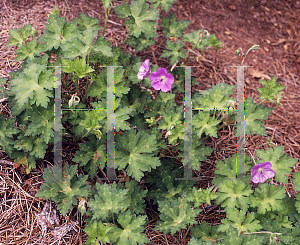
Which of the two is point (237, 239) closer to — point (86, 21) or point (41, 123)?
point (41, 123)

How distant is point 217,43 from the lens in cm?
298

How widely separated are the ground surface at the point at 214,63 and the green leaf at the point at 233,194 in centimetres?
30

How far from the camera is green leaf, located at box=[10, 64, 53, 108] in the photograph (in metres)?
2.23

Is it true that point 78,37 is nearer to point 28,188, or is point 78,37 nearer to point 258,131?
point 28,188

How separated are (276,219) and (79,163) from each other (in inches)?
63.5

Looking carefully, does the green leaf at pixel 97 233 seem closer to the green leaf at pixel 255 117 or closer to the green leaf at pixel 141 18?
the green leaf at pixel 255 117

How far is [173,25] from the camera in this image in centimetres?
316

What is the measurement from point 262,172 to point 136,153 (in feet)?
3.15

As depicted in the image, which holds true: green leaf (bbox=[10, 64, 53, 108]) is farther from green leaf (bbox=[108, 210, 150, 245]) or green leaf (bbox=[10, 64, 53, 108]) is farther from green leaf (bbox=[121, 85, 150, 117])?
green leaf (bbox=[108, 210, 150, 245])

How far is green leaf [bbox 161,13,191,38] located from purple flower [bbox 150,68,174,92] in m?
0.71

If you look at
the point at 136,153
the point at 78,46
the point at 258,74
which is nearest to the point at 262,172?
the point at 136,153

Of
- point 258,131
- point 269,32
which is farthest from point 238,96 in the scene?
point 269,32

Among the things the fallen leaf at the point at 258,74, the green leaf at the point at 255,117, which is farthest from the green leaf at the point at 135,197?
the fallen leaf at the point at 258,74

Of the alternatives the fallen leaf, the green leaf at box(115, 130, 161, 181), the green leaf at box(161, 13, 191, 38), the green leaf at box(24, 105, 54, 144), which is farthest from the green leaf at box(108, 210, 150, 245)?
the fallen leaf
